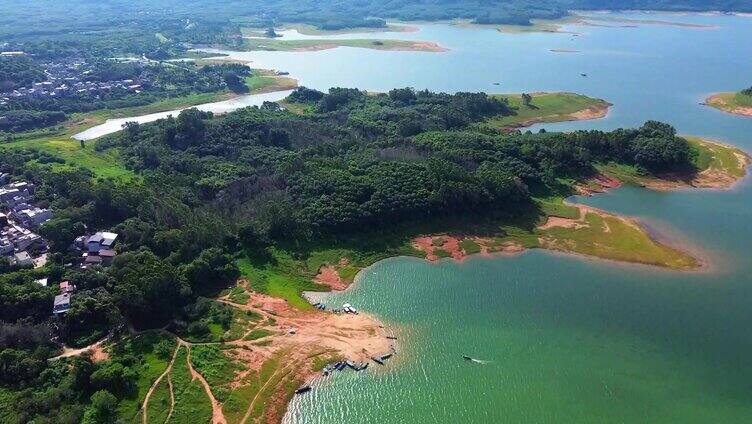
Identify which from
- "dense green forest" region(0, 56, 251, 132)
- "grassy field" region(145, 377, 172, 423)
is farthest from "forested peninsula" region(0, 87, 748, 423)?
"dense green forest" region(0, 56, 251, 132)

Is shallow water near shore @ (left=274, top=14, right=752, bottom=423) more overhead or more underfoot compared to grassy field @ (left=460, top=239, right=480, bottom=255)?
more underfoot

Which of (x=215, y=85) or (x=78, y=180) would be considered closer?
(x=78, y=180)

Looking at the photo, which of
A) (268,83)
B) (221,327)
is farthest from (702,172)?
(268,83)

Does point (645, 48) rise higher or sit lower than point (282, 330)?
higher

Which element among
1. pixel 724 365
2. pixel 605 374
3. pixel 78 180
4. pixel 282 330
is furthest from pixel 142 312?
pixel 724 365

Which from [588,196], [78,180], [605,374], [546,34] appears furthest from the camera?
[546,34]

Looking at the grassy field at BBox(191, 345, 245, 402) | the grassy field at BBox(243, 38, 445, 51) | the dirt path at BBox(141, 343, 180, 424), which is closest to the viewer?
the dirt path at BBox(141, 343, 180, 424)

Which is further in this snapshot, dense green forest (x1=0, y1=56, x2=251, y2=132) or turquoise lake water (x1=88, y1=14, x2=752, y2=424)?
dense green forest (x1=0, y1=56, x2=251, y2=132)

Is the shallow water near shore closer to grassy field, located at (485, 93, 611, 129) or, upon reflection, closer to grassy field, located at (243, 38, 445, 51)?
grassy field, located at (485, 93, 611, 129)

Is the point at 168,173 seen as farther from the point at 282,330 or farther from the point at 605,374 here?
the point at 605,374
